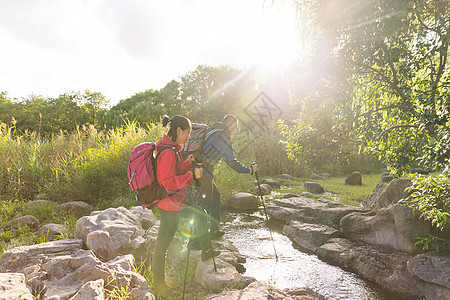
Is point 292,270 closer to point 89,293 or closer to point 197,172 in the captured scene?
point 197,172

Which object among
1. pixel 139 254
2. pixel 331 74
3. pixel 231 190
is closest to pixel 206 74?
pixel 231 190

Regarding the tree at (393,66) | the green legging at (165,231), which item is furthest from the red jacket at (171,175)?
the tree at (393,66)

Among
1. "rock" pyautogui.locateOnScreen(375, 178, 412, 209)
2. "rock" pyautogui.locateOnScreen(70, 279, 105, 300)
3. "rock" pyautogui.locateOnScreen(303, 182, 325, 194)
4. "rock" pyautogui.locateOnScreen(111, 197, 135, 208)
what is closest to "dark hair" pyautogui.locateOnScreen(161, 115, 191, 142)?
"rock" pyautogui.locateOnScreen(70, 279, 105, 300)

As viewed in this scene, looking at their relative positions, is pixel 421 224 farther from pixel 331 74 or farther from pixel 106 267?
pixel 106 267

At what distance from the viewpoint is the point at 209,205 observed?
15.2 ft

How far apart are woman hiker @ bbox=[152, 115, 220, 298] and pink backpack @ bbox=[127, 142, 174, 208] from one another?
0.25 feet

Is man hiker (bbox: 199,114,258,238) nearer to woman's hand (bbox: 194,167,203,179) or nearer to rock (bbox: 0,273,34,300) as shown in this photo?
woman's hand (bbox: 194,167,203,179)

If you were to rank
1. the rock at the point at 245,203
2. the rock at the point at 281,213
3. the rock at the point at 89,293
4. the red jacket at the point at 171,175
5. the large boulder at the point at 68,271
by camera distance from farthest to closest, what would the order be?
1. the rock at the point at 245,203
2. the rock at the point at 281,213
3. the large boulder at the point at 68,271
4. the red jacket at the point at 171,175
5. the rock at the point at 89,293

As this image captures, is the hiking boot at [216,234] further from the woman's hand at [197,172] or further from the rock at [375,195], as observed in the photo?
the rock at [375,195]

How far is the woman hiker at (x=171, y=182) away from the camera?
272cm

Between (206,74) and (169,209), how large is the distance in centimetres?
2815

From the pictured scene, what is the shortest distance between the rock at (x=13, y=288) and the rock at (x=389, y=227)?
16.6ft

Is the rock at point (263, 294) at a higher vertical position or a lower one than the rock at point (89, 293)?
lower

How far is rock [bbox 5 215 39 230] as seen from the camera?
5332 millimetres
